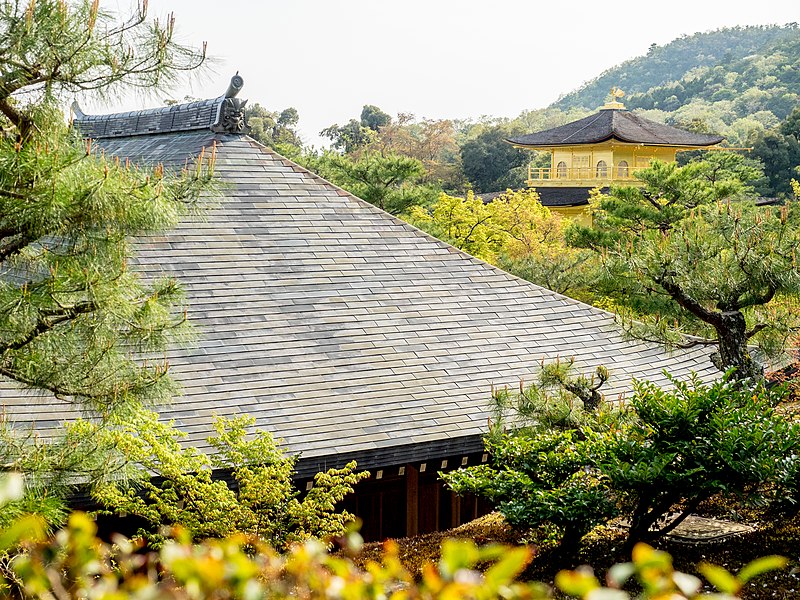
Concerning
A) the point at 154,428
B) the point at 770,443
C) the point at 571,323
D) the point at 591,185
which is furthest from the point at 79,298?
the point at 591,185

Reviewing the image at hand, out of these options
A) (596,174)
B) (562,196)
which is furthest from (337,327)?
(596,174)

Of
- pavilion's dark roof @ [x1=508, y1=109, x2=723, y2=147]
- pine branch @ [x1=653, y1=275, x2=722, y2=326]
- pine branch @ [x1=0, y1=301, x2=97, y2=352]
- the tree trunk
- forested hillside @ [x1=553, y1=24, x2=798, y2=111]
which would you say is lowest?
the tree trunk

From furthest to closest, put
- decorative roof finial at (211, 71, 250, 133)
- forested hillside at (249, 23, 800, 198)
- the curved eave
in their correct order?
the curved eave, forested hillside at (249, 23, 800, 198), decorative roof finial at (211, 71, 250, 133)

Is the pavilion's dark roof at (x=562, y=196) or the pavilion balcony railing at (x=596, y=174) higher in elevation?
the pavilion balcony railing at (x=596, y=174)

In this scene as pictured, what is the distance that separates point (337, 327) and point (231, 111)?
11.1ft

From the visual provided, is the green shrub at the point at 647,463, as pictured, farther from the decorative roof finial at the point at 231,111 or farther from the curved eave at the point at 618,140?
the curved eave at the point at 618,140

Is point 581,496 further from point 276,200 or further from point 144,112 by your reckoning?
point 144,112

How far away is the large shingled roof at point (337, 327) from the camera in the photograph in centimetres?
751

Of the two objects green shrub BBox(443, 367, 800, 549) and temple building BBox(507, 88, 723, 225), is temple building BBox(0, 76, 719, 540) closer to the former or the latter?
green shrub BBox(443, 367, 800, 549)

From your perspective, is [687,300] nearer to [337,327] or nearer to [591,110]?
[337,327]

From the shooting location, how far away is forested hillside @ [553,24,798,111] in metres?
106

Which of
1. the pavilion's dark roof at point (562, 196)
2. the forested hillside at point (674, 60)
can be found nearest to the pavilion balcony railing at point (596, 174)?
the pavilion's dark roof at point (562, 196)

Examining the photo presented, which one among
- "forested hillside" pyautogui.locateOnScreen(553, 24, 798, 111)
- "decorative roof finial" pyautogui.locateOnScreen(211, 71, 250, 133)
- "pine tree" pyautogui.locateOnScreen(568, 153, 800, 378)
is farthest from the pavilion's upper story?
"forested hillside" pyautogui.locateOnScreen(553, 24, 798, 111)

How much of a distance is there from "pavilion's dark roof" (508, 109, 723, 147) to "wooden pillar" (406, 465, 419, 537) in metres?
25.8
